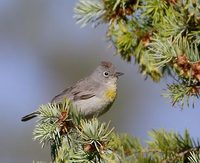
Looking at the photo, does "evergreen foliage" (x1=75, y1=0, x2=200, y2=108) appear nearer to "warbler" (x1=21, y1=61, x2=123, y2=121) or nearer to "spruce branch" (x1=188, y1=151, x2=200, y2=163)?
"spruce branch" (x1=188, y1=151, x2=200, y2=163)

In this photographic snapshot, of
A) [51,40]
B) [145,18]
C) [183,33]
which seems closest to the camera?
[183,33]

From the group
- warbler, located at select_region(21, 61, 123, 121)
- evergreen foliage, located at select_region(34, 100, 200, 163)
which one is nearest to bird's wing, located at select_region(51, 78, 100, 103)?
warbler, located at select_region(21, 61, 123, 121)

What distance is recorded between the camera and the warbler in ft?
14.3

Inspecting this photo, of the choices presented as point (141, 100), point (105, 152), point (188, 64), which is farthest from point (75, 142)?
point (141, 100)

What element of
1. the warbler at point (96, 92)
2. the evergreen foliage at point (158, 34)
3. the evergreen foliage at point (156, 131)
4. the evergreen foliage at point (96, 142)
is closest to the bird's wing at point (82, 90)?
the warbler at point (96, 92)

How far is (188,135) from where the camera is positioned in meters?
2.93

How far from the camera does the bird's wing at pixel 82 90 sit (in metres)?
4.39

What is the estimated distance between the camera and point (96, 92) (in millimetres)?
4660

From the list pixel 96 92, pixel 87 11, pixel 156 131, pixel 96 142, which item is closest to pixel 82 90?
pixel 96 92

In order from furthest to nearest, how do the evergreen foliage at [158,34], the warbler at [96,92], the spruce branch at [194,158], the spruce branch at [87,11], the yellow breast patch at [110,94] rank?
the yellow breast patch at [110,94]
the warbler at [96,92]
the spruce branch at [87,11]
the evergreen foliage at [158,34]
the spruce branch at [194,158]

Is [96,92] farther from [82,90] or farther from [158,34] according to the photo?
[158,34]

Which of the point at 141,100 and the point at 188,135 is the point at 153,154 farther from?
the point at 141,100

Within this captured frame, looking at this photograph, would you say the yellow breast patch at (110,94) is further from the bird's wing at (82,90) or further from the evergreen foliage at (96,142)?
the evergreen foliage at (96,142)

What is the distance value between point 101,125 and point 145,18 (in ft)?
2.91
